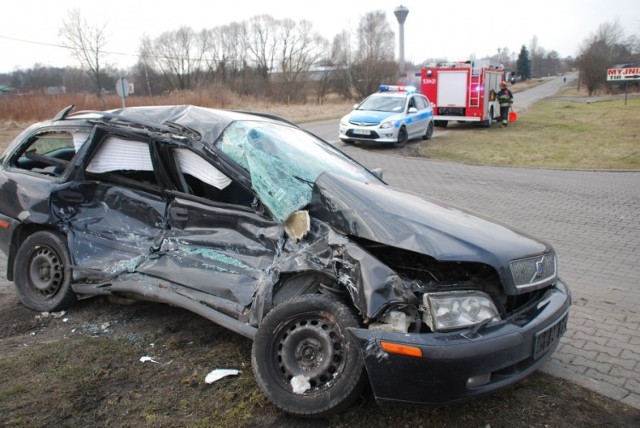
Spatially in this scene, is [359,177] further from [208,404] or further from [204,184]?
[208,404]

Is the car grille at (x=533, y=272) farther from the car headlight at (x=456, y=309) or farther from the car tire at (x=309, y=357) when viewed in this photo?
the car tire at (x=309, y=357)

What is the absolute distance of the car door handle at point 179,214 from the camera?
151 inches

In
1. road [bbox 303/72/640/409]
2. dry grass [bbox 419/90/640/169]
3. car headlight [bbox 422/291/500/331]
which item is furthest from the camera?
dry grass [bbox 419/90/640/169]

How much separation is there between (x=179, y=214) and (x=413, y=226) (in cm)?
179

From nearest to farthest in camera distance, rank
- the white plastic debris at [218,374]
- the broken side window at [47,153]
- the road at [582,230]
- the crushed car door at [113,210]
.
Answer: the white plastic debris at [218,374] < the road at [582,230] < the crushed car door at [113,210] < the broken side window at [47,153]

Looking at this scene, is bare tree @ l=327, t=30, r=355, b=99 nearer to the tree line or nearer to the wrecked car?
the tree line

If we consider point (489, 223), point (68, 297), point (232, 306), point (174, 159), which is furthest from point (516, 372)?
point (68, 297)

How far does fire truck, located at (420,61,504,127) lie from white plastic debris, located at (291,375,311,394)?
20.4 meters

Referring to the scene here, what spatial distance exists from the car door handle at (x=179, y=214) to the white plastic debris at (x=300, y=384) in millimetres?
1526

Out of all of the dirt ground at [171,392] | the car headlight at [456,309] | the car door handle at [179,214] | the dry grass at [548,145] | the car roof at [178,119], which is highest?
the car roof at [178,119]

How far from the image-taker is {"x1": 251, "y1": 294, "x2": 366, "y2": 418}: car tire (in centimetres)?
277

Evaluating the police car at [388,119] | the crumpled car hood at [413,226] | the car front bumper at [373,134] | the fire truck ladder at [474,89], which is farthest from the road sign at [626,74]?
the crumpled car hood at [413,226]

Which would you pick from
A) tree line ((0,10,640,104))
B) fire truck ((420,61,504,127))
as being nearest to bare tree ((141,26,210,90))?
tree line ((0,10,640,104))

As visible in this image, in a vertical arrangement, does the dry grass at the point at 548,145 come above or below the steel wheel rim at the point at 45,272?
below
